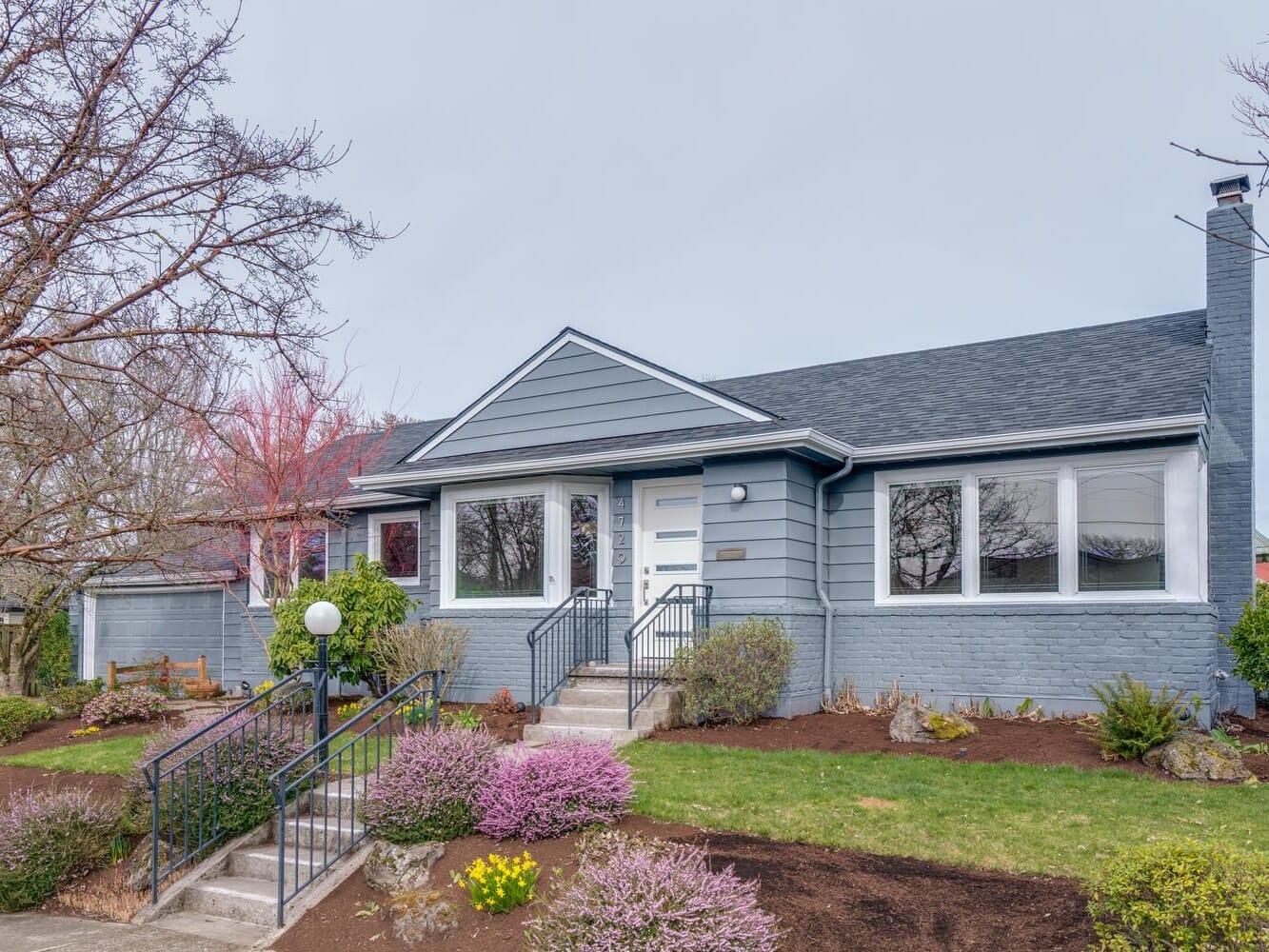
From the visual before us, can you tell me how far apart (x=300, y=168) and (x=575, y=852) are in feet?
13.7

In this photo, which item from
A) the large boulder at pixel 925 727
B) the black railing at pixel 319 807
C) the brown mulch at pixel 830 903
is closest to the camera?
the brown mulch at pixel 830 903

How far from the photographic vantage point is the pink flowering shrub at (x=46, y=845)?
7.50 metres

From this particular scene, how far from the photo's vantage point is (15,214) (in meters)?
4.58

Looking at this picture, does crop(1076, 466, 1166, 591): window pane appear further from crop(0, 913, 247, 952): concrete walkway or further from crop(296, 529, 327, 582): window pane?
crop(296, 529, 327, 582): window pane

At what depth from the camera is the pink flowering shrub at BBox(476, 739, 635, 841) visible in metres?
6.66

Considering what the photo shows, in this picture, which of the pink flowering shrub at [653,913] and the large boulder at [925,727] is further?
the large boulder at [925,727]

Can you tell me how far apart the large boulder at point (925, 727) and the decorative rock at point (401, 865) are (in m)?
4.52

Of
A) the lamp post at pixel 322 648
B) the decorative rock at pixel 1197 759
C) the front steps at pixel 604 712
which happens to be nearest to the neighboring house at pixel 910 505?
the front steps at pixel 604 712

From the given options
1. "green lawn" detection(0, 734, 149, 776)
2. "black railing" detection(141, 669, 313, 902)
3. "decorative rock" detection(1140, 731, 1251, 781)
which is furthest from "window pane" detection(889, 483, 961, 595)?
"green lawn" detection(0, 734, 149, 776)

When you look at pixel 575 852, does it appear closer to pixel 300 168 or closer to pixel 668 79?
pixel 300 168

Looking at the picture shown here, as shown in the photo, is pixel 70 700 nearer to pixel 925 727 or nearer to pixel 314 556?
pixel 314 556

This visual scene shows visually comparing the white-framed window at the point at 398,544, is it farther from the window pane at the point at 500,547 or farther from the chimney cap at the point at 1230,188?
the chimney cap at the point at 1230,188

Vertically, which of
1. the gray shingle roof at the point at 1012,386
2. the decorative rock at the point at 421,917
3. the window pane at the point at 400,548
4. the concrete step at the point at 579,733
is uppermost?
the gray shingle roof at the point at 1012,386

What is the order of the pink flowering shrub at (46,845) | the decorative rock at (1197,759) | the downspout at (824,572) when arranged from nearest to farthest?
the pink flowering shrub at (46,845)
the decorative rock at (1197,759)
the downspout at (824,572)
